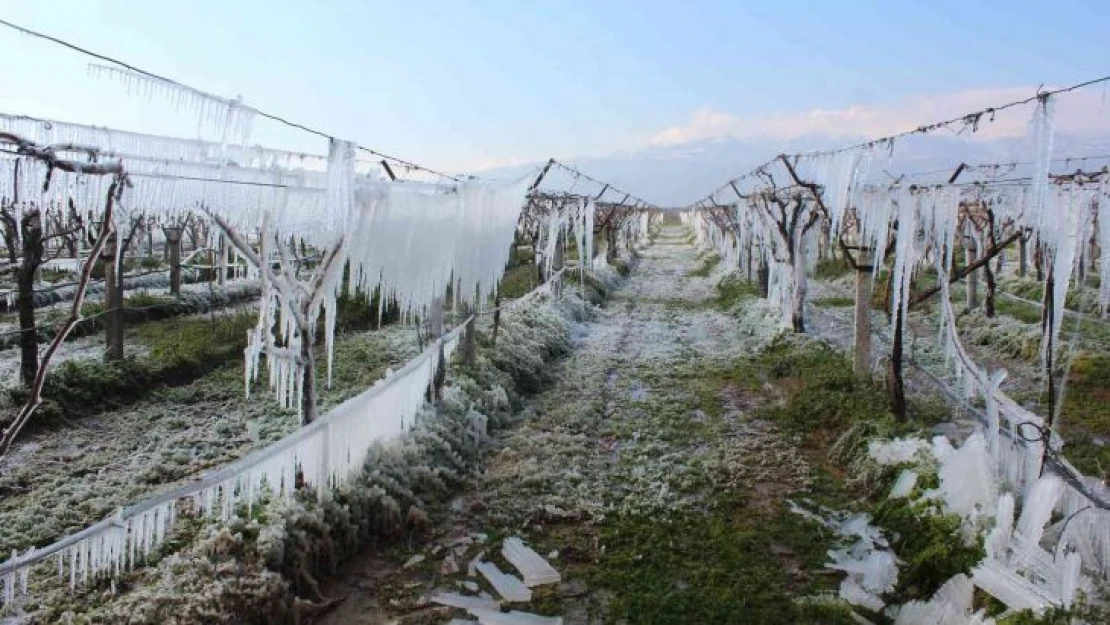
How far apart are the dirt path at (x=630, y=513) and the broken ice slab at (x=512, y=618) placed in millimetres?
121

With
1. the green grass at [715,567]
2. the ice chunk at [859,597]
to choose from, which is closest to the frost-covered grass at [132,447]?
the green grass at [715,567]

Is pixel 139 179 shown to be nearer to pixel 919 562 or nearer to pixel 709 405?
pixel 919 562

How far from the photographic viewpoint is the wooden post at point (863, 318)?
10.8m

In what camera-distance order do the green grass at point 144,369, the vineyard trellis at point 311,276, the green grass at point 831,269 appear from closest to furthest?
the vineyard trellis at point 311,276
the green grass at point 144,369
the green grass at point 831,269

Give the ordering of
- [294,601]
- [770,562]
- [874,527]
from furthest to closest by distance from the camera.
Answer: [874,527]
[770,562]
[294,601]

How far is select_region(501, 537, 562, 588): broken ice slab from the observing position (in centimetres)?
605

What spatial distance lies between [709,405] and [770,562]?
16.0 feet

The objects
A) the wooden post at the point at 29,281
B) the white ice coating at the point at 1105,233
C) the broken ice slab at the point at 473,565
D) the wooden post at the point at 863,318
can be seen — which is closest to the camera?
the white ice coating at the point at 1105,233

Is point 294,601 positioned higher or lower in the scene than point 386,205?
lower

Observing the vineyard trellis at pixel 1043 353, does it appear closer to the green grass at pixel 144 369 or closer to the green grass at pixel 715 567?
the green grass at pixel 715 567

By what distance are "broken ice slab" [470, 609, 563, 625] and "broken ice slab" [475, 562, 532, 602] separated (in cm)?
23

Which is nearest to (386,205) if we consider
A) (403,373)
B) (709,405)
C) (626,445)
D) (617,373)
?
(403,373)

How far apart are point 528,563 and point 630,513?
4.39 feet

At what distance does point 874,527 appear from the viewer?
6.81 meters
